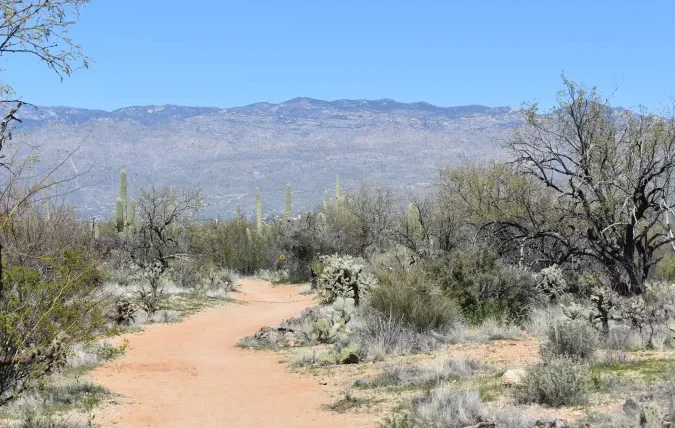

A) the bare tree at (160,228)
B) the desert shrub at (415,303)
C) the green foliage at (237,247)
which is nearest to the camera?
the desert shrub at (415,303)

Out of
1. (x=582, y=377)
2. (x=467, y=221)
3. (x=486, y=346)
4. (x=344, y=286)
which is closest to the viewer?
(x=582, y=377)

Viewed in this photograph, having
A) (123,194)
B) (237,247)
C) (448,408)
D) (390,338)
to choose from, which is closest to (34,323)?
(448,408)

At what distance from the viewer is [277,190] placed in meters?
198

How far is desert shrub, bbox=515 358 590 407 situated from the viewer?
25.5 ft

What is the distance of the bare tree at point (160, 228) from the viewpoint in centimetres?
2855

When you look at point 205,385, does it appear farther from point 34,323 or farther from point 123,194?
point 123,194

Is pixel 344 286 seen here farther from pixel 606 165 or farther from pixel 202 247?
pixel 202 247

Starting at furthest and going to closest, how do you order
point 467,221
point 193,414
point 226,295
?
point 226,295, point 467,221, point 193,414

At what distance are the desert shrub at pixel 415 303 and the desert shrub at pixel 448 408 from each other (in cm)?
517

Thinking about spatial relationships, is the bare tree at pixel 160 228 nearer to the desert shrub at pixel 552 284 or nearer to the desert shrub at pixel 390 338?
the desert shrub at pixel 390 338

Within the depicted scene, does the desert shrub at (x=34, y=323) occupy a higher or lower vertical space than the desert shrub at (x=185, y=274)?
higher

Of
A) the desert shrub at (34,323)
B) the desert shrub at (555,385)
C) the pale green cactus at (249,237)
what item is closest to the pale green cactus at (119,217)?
the pale green cactus at (249,237)

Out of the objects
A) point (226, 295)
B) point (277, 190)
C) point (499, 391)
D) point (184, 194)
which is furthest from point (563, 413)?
point (277, 190)

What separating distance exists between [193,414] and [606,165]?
1140cm
